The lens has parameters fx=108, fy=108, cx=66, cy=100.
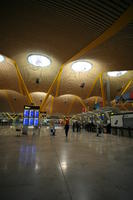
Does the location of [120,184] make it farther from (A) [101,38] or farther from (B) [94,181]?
(A) [101,38]

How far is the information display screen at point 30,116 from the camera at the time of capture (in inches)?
481

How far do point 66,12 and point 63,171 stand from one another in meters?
10.0

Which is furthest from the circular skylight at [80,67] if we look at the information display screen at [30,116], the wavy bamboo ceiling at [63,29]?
the information display screen at [30,116]

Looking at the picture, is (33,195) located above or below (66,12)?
below

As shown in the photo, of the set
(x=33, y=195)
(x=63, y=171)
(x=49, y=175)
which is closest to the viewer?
(x=33, y=195)

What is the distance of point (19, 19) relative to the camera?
956 centimetres

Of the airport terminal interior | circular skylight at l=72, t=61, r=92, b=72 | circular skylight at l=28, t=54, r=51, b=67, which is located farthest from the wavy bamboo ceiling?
circular skylight at l=72, t=61, r=92, b=72

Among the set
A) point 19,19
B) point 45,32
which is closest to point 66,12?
point 45,32

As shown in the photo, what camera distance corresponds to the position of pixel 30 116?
12531mm

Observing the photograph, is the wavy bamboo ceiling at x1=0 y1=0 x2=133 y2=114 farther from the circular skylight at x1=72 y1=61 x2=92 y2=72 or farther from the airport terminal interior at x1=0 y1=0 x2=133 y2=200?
the circular skylight at x1=72 y1=61 x2=92 y2=72

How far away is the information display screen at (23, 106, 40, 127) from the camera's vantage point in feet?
40.1

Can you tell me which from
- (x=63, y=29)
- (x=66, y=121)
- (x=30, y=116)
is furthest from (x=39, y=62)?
(x=66, y=121)

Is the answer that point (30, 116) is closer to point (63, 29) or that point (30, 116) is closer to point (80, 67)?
point (63, 29)

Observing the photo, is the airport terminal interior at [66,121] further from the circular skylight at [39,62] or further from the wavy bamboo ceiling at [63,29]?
the circular skylight at [39,62]
